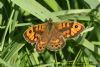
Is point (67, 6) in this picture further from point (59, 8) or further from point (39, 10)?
point (39, 10)

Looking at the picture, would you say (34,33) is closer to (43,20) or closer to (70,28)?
(43,20)

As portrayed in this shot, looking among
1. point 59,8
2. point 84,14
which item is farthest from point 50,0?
point 84,14

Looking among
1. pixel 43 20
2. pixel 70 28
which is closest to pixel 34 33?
pixel 43 20

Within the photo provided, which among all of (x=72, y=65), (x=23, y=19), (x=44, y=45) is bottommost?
(x=72, y=65)
